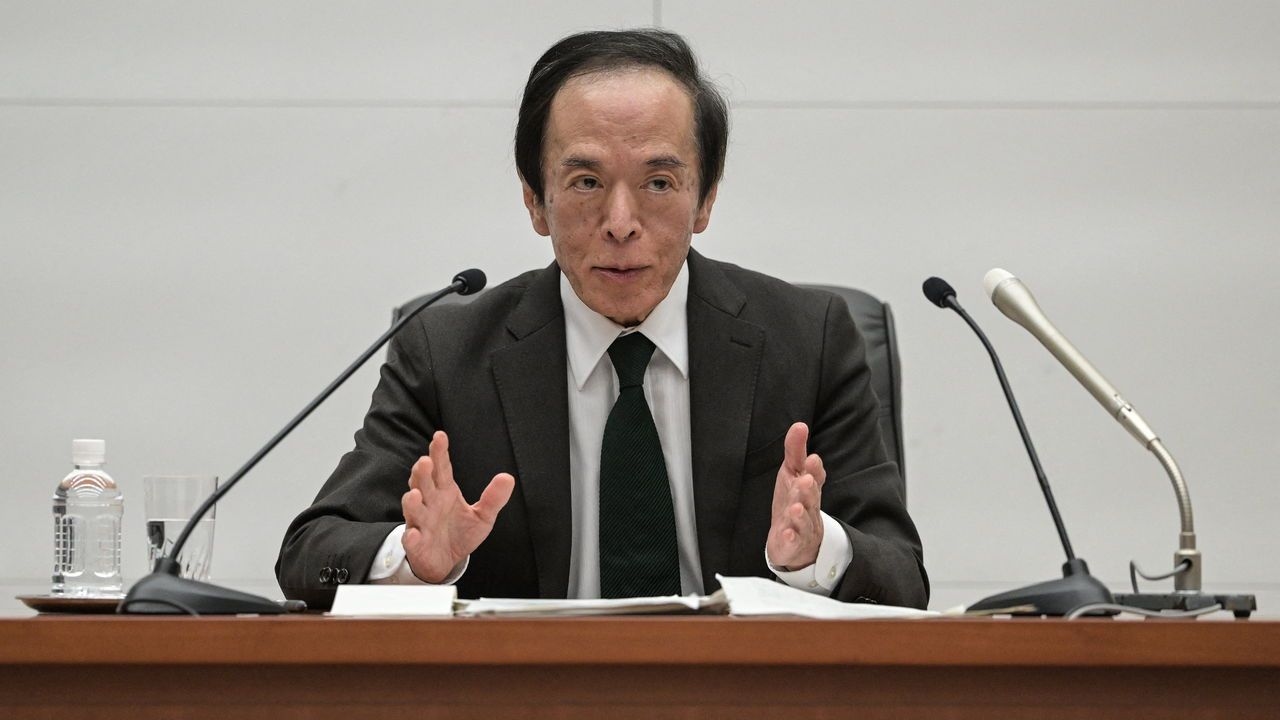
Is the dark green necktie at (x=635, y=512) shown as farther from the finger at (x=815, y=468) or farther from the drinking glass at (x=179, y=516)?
the drinking glass at (x=179, y=516)

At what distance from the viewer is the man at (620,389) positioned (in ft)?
5.90

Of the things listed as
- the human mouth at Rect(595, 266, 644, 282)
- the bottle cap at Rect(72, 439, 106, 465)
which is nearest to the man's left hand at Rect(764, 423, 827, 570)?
the human mouth at Rect(595, 266, 644, 282)

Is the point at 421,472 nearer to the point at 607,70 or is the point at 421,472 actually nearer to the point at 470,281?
the point at 470,281

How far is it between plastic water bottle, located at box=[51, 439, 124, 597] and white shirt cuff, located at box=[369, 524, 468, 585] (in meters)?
0.34

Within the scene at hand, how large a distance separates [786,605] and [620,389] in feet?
2.81

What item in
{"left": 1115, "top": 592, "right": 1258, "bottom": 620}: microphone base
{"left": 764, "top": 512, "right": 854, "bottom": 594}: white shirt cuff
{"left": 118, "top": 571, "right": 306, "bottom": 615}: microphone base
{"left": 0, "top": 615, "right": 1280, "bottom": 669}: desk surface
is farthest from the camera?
{"left": 764, "top": 512, "right": 854, "bottom": 594}: white shirt cuff

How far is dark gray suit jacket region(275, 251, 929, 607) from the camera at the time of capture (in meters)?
1.82

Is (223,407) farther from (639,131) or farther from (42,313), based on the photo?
(639,131)

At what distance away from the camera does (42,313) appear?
284 cm

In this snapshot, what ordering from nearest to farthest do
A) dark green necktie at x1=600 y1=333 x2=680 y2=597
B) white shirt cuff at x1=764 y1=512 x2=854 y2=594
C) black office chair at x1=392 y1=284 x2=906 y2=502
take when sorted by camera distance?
white shirt cuff at x1=764 y1=512 x2=854 y2=594, dark green necktie at x1=600 y1=333 x2=680 y2=597, black office chair at x1=392 y1=284 x2=906 y2=502

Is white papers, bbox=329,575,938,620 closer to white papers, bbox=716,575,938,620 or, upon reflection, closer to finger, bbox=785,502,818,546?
white papers, bbox=716,575,938,620

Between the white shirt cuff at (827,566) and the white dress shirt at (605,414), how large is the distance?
0.32 m

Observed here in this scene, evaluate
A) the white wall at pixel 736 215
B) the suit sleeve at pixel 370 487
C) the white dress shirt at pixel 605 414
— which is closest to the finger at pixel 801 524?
the white dress shirt at pixel 605 414

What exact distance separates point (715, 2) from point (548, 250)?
641 mm
